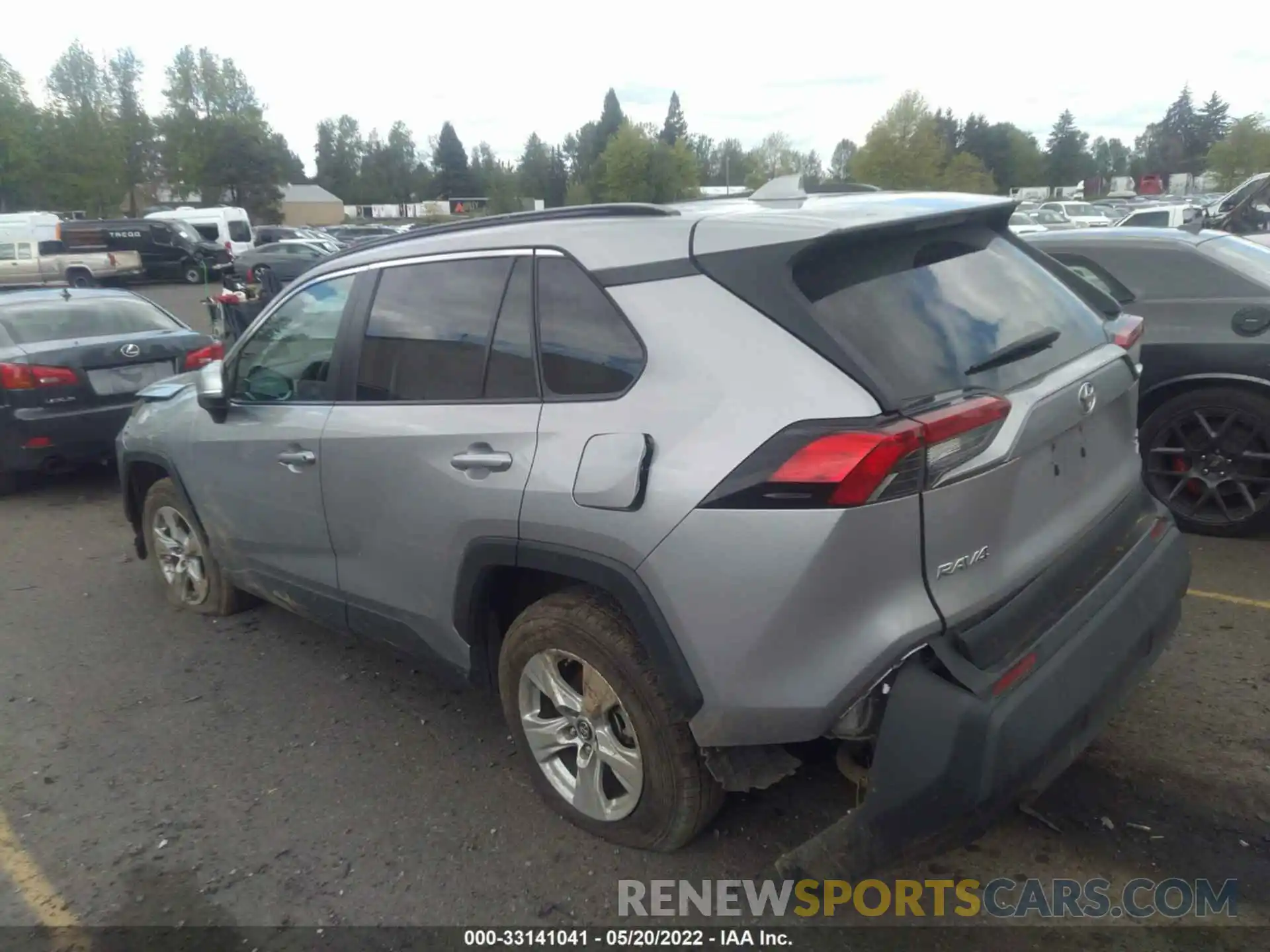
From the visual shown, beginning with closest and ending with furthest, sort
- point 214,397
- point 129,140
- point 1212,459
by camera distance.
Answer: point 214,397 → point 1212,459 → point 129,140

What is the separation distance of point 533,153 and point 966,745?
88.6 meters

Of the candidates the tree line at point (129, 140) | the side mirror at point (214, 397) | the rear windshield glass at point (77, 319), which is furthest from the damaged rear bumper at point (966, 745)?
the tree line at point (129, 140)

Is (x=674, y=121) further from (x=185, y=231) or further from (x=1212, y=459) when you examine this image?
(x=1212, y=459)

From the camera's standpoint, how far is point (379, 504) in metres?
3.40

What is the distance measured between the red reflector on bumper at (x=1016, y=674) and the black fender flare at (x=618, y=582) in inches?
28.5

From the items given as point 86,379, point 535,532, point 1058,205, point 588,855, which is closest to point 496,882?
point 588,855

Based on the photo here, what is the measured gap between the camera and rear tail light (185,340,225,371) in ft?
25.4

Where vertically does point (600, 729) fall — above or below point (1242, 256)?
below

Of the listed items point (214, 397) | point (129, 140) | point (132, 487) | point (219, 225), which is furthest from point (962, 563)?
point (129, 140)

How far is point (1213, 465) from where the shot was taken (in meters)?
5.21

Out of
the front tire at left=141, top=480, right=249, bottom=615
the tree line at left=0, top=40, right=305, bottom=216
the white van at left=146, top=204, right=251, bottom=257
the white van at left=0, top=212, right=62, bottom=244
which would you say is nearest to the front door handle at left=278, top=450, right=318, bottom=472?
the front tire at left=141, top=480, right=249, bottom=615

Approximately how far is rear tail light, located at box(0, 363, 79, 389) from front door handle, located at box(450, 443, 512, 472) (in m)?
5.37

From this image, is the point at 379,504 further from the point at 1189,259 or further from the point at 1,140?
the point at 1,140

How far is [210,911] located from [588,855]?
1.12m
